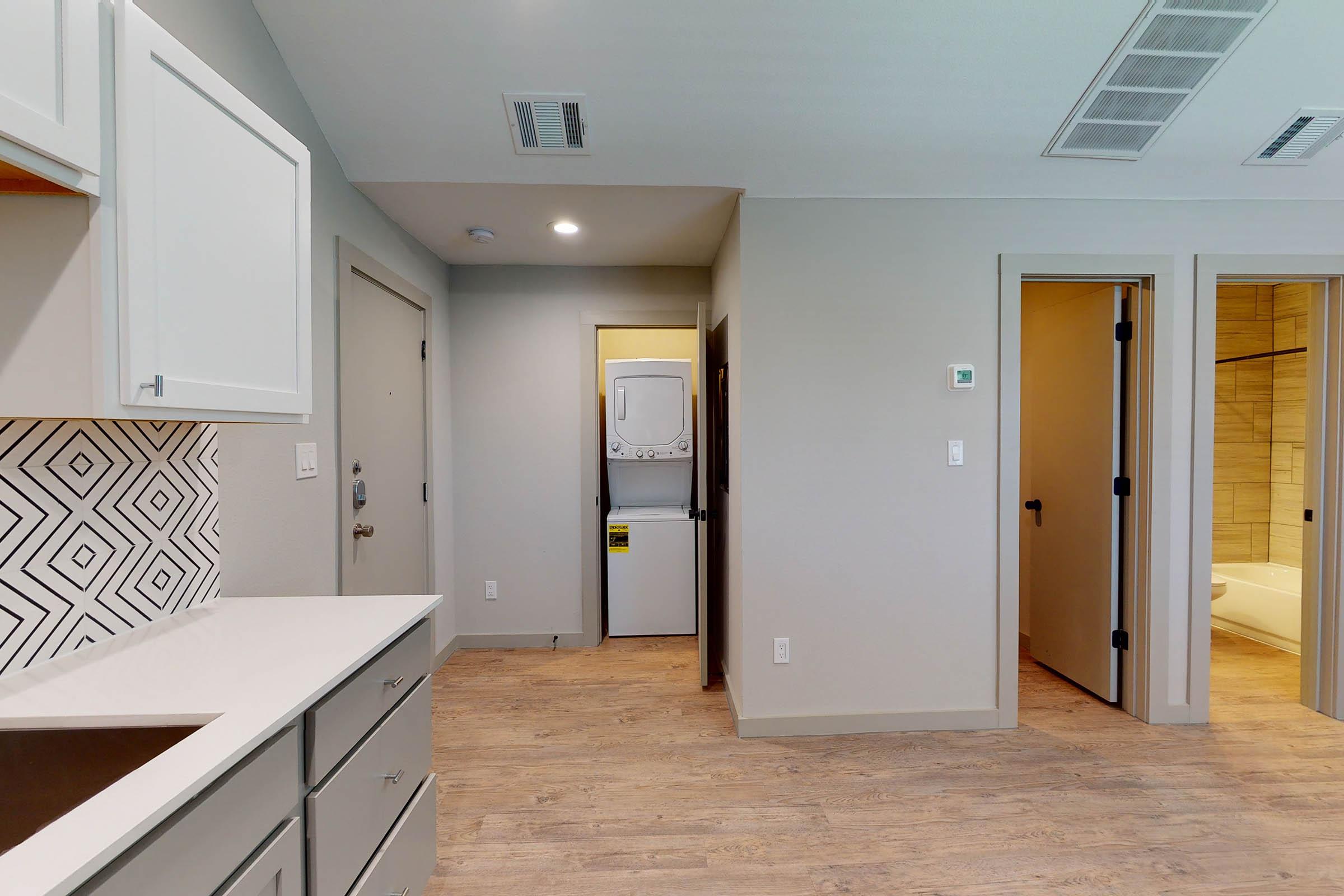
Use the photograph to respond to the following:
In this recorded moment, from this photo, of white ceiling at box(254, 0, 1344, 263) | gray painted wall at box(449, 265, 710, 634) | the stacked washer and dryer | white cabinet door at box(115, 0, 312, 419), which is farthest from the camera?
the stacked washer and dryer

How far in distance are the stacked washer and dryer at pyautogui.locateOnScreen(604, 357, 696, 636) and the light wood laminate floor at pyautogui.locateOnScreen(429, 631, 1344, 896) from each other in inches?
36.0

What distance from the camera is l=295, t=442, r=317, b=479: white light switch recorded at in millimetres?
1958

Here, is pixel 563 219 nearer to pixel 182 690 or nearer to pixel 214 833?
pixel 182 690

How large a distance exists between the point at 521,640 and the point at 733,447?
6.20 ft

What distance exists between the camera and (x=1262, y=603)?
11.3ft

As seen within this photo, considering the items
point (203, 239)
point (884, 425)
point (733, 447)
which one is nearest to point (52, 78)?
point (203, 239)

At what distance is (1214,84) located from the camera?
2.06 meters

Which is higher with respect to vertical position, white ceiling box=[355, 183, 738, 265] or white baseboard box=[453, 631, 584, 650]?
white ceiling box=[355, 183, 738, 265]

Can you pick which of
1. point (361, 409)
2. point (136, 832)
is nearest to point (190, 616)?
point (136, 832)

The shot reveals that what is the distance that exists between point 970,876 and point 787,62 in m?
2.54

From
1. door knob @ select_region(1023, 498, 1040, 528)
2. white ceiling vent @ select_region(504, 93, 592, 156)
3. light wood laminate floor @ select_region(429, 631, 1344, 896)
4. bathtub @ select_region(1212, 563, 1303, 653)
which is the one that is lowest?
light wood laminate floor @ select_region(429, 631, 1344, 896)

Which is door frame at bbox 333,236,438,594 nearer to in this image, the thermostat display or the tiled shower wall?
the thermostat display

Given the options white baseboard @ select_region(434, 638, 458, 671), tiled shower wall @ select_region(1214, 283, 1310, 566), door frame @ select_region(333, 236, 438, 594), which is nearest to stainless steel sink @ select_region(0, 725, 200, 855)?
door frame @ select_region(333, 236, 438, 594)

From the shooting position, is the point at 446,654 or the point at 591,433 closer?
the point at 446,654
